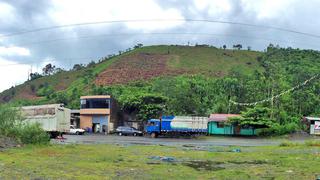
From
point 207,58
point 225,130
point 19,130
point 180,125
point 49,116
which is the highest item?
point 207,58

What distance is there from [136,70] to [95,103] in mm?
55528

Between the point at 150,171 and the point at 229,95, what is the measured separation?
252 feet

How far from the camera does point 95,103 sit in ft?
287

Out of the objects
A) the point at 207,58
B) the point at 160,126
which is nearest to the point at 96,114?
the point at 160,126

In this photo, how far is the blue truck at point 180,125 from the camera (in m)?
68.0

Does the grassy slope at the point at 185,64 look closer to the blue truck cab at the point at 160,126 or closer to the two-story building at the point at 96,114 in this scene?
the two-story building at the point at 96,114

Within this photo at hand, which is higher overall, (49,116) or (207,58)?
(207,58)

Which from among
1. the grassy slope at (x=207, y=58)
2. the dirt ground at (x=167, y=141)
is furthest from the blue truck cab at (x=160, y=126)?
the grassy slope at (x=207, y=58)

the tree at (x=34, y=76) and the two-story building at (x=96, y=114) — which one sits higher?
the tree at (x=34, y=76)

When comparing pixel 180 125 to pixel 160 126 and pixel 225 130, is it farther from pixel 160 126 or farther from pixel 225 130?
pixel 225 130

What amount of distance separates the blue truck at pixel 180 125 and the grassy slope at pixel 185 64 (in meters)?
66.8

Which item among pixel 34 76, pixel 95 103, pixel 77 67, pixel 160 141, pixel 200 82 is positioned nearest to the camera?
pixel 160 141

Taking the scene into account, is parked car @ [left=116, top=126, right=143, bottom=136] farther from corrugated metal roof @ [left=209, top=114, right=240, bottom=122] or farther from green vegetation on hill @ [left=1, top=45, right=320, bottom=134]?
corrugated metal roof @ [left=209, top=114, right=240, bottom=122]

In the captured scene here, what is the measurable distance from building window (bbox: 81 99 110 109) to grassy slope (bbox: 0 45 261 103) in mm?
43009
